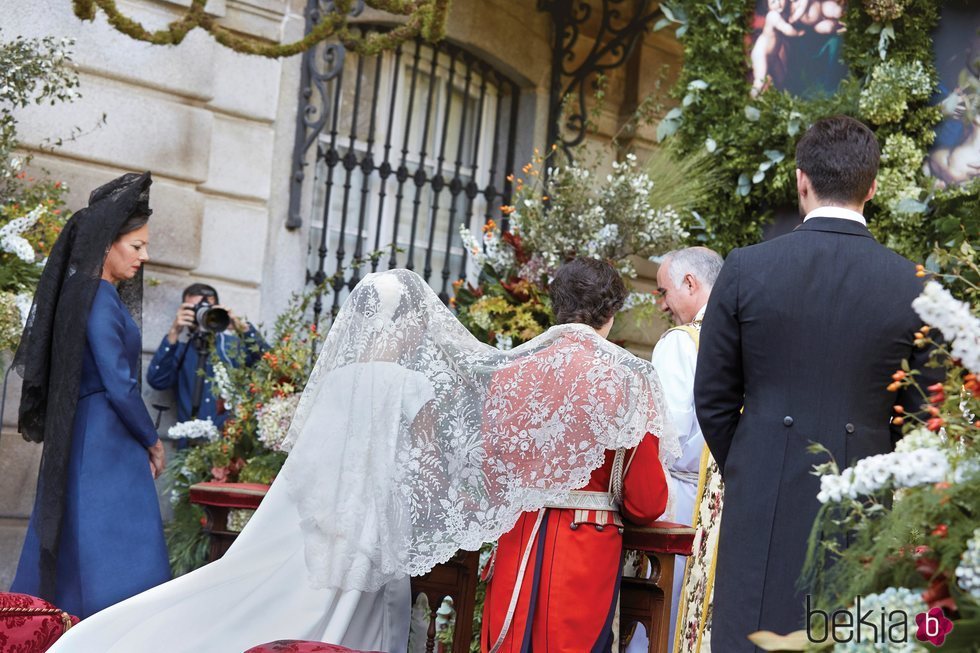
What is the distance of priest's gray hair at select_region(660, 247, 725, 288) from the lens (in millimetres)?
5176

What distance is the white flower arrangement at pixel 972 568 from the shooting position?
1777 millimetres

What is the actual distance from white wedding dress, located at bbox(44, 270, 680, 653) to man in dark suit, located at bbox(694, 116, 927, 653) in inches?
23.0

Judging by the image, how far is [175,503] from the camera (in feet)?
21.1

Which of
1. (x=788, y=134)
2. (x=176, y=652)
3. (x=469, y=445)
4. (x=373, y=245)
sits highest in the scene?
(x=788, y=134)

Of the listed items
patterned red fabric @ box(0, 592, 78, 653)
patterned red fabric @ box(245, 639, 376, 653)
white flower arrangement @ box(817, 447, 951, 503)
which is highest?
white flower arrangement @ box(817, 447, 951, 503)

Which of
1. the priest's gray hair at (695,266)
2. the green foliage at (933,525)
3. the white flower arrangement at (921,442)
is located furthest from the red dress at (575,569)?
the white flower arrangement at (921,442)

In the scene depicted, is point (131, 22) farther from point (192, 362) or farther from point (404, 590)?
point (404, 590)

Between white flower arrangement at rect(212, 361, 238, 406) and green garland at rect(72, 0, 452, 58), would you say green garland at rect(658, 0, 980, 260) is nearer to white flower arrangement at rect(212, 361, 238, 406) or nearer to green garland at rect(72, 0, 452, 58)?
green garland at rect(72, 0, 452, 58)

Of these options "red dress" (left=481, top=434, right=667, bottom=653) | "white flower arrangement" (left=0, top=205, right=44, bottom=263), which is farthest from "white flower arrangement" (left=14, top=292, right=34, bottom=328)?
"red dress" (left=481, top=434, right=667, bottom=653)

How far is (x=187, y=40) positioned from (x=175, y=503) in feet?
8.83

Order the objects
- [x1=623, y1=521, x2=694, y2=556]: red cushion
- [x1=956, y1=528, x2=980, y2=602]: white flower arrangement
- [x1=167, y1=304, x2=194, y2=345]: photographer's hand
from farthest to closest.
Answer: [x1=167, y1=304, x2=194, y2=345]: photographer's hand, [x1=623, y1=521, x2=694, y2=556]: red cushion, [x1=956, y1=528, x2=980, y2=602]: white flower arrangement

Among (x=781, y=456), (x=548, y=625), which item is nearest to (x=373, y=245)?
(x=548, y=625)

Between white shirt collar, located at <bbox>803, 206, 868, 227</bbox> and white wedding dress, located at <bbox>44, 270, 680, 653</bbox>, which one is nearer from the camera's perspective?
white shirt collar, located at <bbox>803, 206, 868, 227</bbox>

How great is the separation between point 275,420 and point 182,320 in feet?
4.60
